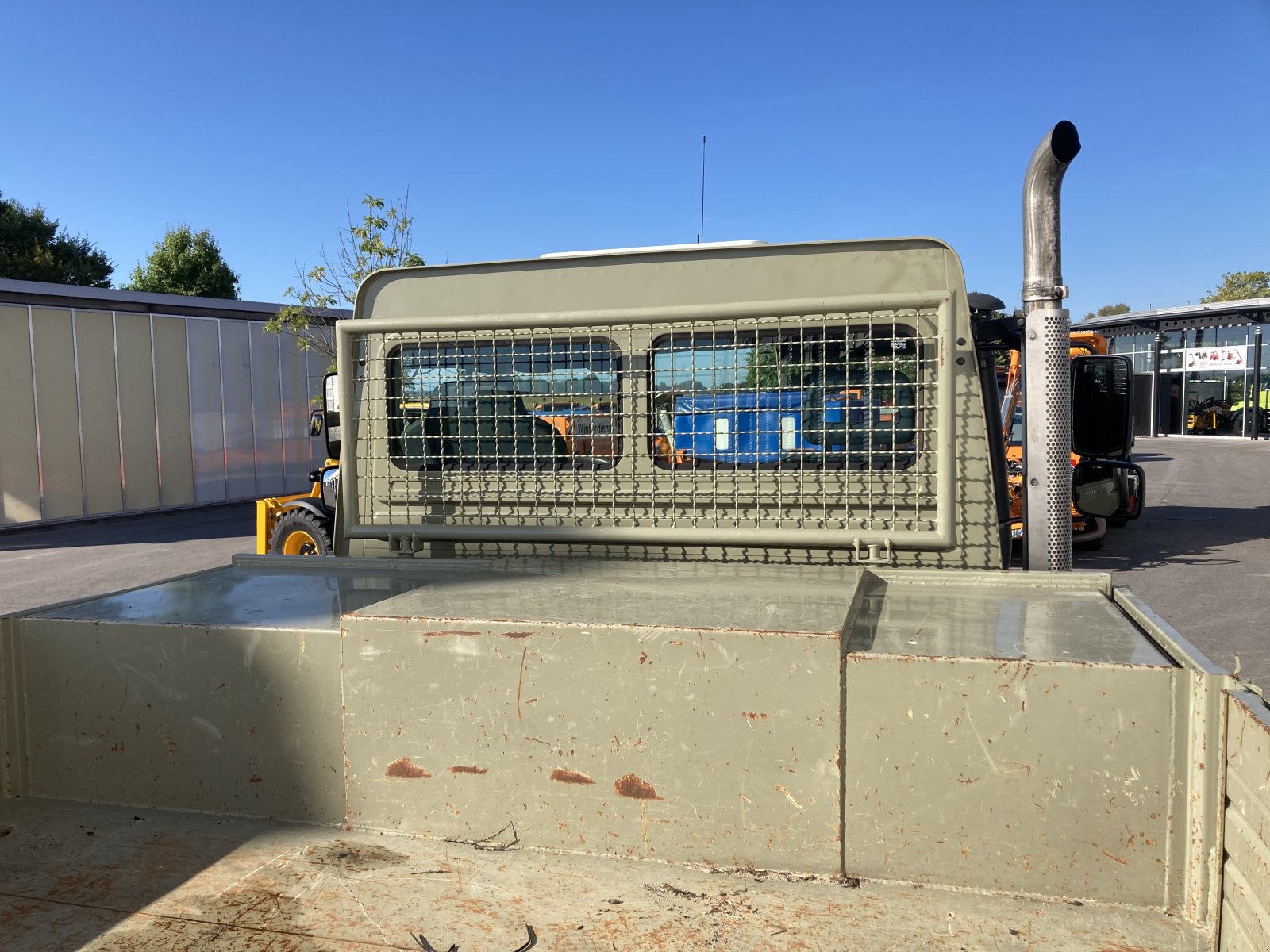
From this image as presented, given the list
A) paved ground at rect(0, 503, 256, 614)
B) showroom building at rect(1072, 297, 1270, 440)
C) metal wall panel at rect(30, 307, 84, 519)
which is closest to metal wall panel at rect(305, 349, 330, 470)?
paved ground at rect(0, 503, 256, 614)

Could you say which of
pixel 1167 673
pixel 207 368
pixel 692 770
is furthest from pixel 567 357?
pixel 207 368

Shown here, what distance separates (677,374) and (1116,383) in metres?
1.45

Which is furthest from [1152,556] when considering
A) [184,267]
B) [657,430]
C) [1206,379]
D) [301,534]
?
[184,267]

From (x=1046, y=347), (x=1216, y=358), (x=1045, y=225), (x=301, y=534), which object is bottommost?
(x=301, y=534)

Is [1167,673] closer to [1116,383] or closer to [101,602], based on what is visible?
[1116,383]

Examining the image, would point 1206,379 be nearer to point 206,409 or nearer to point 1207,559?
point 1207,559

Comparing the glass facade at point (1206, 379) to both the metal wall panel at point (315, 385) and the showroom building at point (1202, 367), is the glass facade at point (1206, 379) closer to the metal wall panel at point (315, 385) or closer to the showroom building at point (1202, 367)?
the showroom building at point (1202, 367)

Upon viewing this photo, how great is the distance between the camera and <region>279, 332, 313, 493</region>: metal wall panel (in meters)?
21.3

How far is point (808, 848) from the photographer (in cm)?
213

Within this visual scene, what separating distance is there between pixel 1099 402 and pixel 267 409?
20.1 m

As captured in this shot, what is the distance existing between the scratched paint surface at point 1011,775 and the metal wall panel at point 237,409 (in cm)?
2003

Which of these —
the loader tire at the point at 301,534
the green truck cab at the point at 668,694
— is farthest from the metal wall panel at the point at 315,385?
the green truck cab at the point at 668,694

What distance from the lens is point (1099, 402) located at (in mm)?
3129

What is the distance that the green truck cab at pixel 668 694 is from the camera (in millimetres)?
1977
